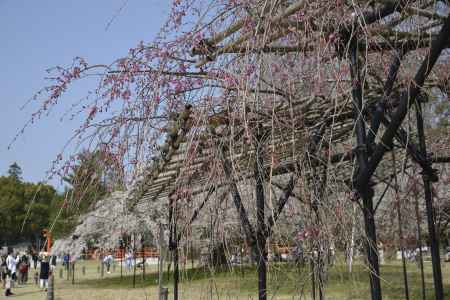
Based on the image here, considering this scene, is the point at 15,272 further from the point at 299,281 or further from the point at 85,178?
the point at 299,281

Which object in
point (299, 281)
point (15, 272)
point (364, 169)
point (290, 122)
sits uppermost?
point (290, 122)

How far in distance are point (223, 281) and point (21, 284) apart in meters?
20.7

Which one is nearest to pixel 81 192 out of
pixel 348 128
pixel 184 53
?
pixel 184 53

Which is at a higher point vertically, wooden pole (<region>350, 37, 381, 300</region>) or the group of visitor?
wooden pole (<region>350, 37, 381, 300</region>)

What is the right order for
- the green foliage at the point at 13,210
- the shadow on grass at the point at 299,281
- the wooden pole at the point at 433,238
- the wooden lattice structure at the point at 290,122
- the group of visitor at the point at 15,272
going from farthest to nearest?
the green foliage at the point at 13,210
the group of visitor at the point at 15,272
the wooden pole at the point at 433,238
the shadow on grass at the point at 299,281
the wooden lattice structure at the point at 290,122

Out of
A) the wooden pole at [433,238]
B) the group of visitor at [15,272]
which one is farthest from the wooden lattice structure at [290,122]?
the group of visitor at [15,272]

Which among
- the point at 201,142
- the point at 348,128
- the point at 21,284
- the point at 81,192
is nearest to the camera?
the point at 201,142

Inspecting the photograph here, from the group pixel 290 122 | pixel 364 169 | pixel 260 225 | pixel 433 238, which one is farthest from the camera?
pixel 433 238

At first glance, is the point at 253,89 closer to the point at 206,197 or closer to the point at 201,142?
the point at 201,142

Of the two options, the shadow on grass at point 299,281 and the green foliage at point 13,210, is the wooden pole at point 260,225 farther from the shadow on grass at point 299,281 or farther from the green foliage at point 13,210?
the green foliage at point 13,210

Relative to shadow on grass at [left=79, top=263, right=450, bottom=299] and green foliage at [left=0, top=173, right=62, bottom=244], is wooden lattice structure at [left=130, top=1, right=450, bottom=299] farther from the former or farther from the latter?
green foliage at [left=0, top=173, right=62, bottom=244]

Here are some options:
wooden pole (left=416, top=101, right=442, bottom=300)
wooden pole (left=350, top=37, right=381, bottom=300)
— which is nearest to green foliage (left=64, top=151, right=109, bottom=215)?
wooden pole (left=350, top=37, right=381, bottom=300)

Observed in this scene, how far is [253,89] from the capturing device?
2.12 metres

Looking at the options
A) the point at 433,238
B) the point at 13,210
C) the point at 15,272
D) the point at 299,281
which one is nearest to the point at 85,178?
the point at 299,281
